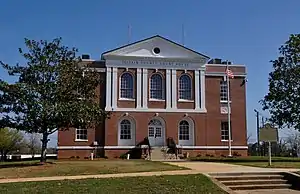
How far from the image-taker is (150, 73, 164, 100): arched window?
42.9 m

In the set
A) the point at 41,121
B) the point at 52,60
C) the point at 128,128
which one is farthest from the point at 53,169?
the point at 128,128

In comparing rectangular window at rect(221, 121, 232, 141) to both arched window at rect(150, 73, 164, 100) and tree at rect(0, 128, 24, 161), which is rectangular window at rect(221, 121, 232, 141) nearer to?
arched window at rect(150, 73, 164, 100)

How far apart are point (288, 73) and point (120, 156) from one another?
17.3 meters

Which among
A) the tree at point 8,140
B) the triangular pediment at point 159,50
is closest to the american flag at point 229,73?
the triangular pediment at point 159,50

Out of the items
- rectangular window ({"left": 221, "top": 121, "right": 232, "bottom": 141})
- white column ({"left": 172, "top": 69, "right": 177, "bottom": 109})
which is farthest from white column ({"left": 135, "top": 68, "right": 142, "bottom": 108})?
rectangular window ({"left": 221, "top": 121, "right": 232, "bottom": 141})

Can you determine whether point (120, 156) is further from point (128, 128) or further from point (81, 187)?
point (81, 187)

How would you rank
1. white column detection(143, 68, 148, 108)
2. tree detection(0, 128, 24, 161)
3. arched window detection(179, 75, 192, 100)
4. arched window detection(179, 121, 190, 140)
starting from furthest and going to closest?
1. tree detection(0, 128, 24, 161)
2. arched window detection(179, 75, 192, 100)
3. arched window detection(179, 121, 190, 140)
4. white column detection(143, 68, 148, 108)

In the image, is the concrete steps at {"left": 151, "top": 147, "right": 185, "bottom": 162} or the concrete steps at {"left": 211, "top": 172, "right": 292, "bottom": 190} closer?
the concrete steps at {"left": 211, "top": 172, "right": 292, "bottom": 190}

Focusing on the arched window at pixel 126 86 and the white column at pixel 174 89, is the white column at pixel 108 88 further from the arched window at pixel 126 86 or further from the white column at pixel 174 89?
the white column at pixel 174 89

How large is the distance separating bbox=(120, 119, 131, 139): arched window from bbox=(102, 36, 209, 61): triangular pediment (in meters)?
6.36

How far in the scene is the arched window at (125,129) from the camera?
42.3 meters

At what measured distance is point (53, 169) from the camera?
21500 millimetres

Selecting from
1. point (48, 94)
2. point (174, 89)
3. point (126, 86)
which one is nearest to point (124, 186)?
point (48, 94)

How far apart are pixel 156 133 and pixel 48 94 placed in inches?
757
